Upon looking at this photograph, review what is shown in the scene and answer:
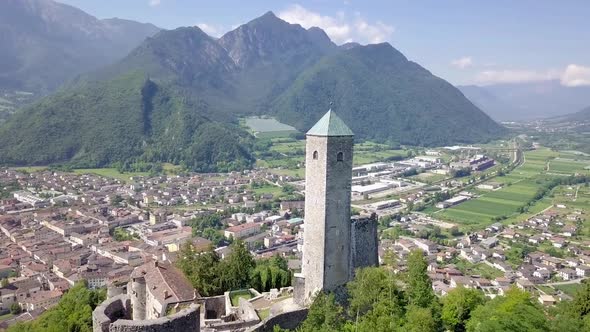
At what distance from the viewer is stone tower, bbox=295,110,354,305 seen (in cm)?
2462

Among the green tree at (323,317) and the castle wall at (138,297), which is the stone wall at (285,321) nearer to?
the green tree at (323,317)

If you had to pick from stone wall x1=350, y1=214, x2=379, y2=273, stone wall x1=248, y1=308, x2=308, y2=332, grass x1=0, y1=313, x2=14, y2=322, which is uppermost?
stone wall x1=350, y1=214, x2=379, y2=273

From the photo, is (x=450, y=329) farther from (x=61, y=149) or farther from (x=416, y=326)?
(x=61, y=149)

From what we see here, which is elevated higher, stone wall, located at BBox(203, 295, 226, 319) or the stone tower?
the stone tower

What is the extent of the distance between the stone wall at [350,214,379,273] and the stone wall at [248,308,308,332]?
4.10m

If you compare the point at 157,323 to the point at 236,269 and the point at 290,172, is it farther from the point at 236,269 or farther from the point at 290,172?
the point at 290,172

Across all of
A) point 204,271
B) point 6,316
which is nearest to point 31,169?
point 6,316

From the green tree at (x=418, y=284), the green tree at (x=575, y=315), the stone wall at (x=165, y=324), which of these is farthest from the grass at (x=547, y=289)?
the stone wall at (x=165, y=324)

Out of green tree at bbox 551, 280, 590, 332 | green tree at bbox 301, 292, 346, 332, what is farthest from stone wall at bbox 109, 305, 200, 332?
green tree at bbox 551, 280, 590, 332

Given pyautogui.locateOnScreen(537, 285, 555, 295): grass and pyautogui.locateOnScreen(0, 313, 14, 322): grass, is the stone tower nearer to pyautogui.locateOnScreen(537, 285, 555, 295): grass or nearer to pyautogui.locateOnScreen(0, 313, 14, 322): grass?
pyautogui.locateOnScreen(0, 313, 14, 322): grass

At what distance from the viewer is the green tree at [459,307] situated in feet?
82.5

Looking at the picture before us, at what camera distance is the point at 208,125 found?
16912 centimetres

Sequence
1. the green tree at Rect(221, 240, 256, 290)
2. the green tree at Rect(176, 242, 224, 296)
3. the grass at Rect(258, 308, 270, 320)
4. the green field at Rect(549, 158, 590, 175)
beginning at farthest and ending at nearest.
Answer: the green field at Rect(549, 158, 590, 175) < the green tree at Rect(221, 240, 256, 290) < the green tree at Rect(176, 242, 224, 296) < the grass at Rect(258, 308, 270, 320)

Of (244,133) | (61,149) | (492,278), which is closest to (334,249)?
(492,278)
